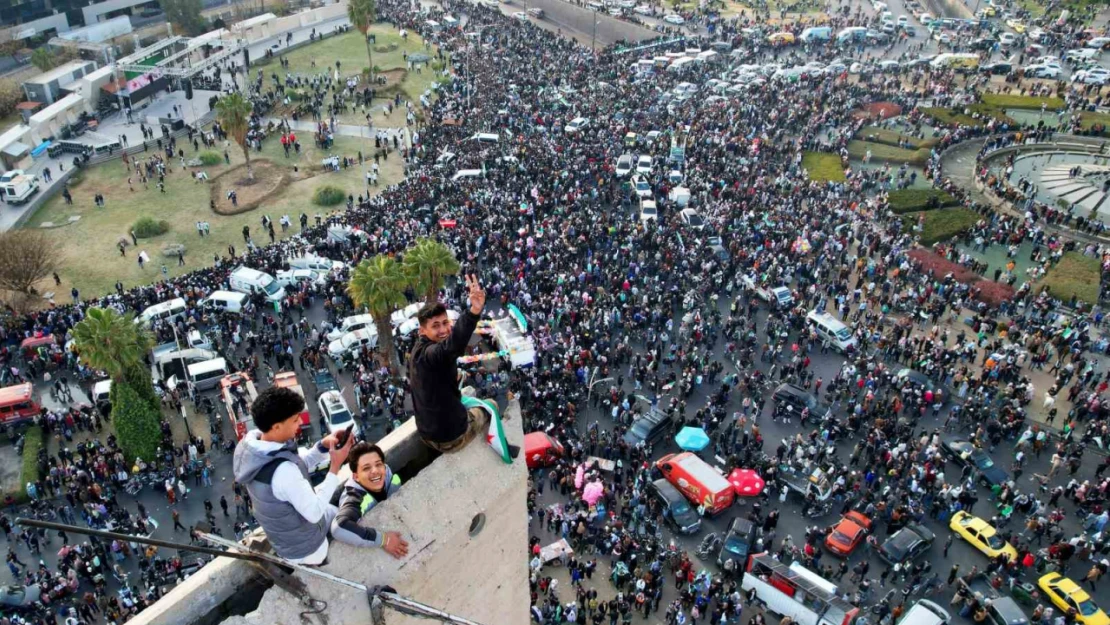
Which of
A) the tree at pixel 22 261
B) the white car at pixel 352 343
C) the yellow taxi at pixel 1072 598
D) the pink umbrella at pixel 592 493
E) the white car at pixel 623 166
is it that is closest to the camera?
the yellow taxi at pixel 1072 598

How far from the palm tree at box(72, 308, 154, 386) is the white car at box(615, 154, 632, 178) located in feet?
101

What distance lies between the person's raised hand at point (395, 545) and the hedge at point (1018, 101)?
233ft

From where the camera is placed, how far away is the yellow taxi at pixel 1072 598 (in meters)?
23.0

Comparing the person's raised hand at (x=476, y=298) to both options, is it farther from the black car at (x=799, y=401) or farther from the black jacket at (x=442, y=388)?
the black car at (x=799, y=401)

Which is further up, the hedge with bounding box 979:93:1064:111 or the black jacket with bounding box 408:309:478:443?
the black jacket with bounding box 408:309:478:443

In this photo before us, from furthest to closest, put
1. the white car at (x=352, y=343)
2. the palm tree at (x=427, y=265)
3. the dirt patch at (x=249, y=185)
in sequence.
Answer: the dirt patch at (x=249, y=185), the white car at (x=352, y=343), the palm tree at (x=427, y=265)

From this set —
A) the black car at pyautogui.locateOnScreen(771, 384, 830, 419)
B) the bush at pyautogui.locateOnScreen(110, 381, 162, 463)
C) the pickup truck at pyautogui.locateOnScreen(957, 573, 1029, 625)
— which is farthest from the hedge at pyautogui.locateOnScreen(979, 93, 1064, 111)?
the bush at pyautogui.locateOnScreen(110, 381, 162, 463)

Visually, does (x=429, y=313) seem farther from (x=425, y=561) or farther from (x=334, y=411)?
(x=334, y=411)

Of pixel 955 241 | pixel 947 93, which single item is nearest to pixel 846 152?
pixel 955 241

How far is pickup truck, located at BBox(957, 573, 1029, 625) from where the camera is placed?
74.0 feet

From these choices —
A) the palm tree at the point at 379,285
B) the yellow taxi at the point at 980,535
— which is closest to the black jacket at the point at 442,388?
the palm tree at the point at 379,285

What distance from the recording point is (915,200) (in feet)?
156

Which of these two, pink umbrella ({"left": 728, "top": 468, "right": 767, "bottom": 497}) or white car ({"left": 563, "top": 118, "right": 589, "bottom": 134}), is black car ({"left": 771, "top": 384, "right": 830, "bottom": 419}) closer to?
pink umbrella ({"left": 728, "top": 468, "right": 767, "bottom": 497})

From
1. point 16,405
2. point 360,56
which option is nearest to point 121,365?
point 16,405
